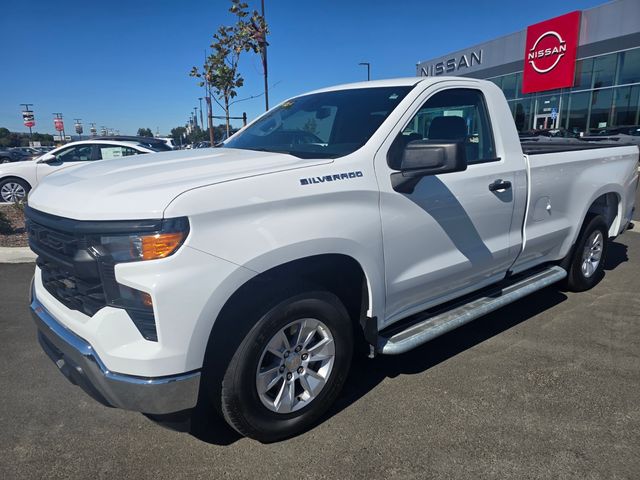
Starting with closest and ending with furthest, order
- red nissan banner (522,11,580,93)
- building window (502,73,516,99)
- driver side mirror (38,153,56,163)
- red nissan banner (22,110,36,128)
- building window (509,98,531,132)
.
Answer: driver side mirror (38,153,56,163) < red nissan banner (522,11,580,93) < building window (509,98,531,132) < building window (502,73,516,99) < red nissan banner (22,110,36,128)

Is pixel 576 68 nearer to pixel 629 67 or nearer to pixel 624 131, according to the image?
pixel 629 67

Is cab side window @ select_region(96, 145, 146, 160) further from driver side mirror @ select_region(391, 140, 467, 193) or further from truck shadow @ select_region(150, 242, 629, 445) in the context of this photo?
driver side mirror @ select_region(391, 140, 467, 193)

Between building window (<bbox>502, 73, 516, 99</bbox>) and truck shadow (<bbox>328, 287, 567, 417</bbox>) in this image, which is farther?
building window (<bbox>502, 73, 516, 99</bbox>)

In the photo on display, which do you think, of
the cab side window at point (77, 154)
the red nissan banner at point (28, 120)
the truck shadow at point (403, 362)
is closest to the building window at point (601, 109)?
the truck shadow at point (403, 362)

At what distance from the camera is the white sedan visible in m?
10.5

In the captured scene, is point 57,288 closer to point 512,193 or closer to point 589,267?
point 512,193

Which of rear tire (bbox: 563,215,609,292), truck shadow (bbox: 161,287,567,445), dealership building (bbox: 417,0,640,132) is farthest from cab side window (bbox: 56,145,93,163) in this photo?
dealership building (bbox: 417,0,640,132)

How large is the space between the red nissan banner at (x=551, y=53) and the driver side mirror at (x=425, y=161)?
2713 centimetres

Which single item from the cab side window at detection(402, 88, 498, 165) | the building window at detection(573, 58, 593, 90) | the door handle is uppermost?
the building window at detection(573, 58, 593, 90)

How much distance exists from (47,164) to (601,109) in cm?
2539

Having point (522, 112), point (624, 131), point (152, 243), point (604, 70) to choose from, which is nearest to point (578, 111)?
point (604, 70)

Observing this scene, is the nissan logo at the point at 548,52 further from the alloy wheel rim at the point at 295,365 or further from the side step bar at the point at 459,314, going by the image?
the alloy wheel rim at the point at 295,365

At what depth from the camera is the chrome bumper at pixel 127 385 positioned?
81.7 inches

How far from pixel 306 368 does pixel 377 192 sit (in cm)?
107
